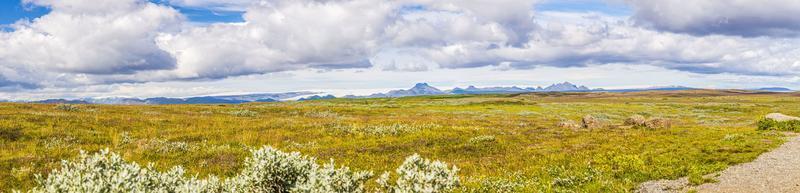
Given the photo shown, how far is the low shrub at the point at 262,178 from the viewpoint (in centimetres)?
666

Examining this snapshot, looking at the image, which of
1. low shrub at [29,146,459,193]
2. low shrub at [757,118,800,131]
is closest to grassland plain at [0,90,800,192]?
low shrub at [757,118,800,131]

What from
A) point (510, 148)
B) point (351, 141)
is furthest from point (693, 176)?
point (351, 141)

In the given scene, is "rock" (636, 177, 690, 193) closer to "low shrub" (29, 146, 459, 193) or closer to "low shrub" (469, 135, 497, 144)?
"low shrub" (29, 146, 459, 193)

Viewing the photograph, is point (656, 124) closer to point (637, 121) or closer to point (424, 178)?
point (637, 121)

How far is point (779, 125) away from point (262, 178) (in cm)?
3944

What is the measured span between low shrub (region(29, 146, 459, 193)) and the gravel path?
10.4 m

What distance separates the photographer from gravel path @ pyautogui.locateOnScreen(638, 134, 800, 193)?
1353 centimetres

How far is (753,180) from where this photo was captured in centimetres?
1473

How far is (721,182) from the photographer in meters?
14.9

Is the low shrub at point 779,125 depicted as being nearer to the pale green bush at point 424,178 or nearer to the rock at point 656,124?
the rock at point 656,124

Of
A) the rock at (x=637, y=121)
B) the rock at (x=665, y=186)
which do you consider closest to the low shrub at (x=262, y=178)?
the rock at (x=665, y=186)

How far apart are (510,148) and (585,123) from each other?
16.9 metres

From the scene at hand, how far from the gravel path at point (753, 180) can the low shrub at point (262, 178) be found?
1040 cm

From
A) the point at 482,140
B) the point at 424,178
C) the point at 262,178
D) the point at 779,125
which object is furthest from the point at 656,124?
the point at 262,178
